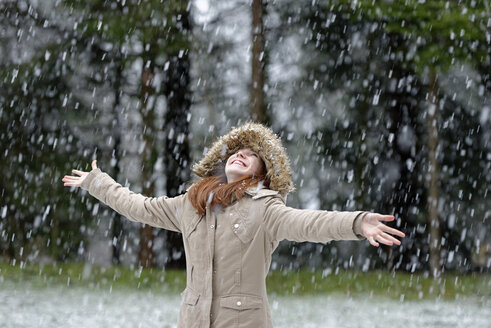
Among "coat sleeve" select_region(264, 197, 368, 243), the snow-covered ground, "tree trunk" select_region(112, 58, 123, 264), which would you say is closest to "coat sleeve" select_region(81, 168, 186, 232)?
"coat sleeve" select_region(264, 197, 368, 243)

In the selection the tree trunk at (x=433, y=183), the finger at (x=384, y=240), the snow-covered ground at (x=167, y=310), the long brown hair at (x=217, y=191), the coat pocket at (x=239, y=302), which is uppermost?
the tree trunk at (x=433, y=183)

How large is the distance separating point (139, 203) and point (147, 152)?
8.50 meters

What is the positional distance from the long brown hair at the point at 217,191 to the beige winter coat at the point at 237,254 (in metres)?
0.04

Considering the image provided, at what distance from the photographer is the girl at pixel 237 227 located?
2.54 meters

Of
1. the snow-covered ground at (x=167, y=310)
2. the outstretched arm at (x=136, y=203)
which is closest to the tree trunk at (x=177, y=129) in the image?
the snow-covered ground at (x=167, y=310)

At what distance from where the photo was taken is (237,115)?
12.3 meters

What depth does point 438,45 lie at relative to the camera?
975 cm

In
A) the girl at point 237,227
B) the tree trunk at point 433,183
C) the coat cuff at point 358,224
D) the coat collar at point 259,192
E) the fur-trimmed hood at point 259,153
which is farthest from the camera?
the tree trunk at point 433,183

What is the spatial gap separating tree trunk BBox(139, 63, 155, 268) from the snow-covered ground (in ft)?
11.8

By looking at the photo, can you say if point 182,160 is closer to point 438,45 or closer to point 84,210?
point 84,210

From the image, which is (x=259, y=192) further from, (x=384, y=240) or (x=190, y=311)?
(x=384, y=240)

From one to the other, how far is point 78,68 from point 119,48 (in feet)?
3.95

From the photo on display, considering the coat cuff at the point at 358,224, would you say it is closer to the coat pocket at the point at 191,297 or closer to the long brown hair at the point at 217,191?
the long brown hair at the point at 217,191

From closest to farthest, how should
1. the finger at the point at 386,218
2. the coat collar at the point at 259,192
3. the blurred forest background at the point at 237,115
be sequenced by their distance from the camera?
the finger at the point at 386,218, the coat collar at the point at 259,192, the blurred forest background at the point at 237,115
